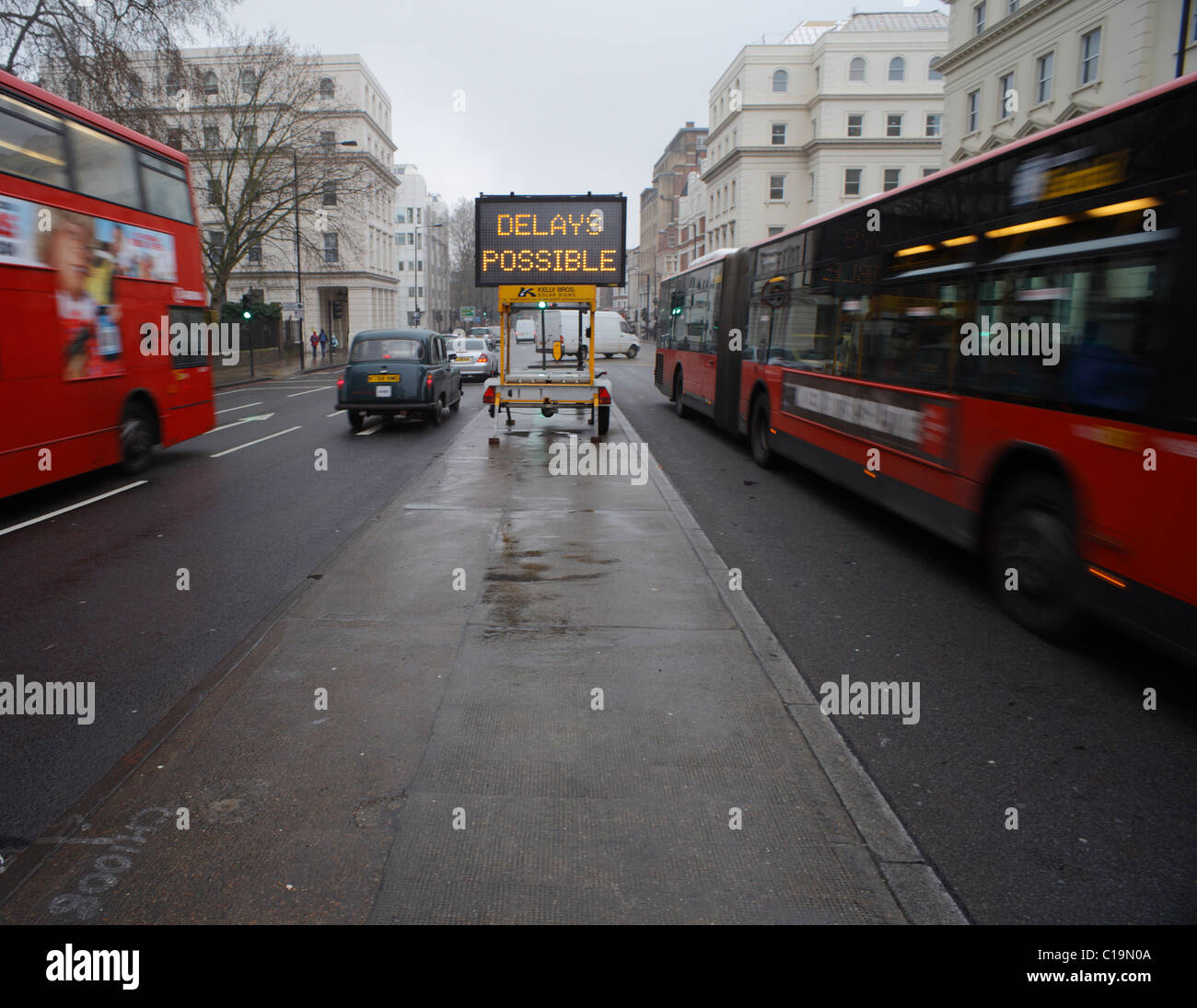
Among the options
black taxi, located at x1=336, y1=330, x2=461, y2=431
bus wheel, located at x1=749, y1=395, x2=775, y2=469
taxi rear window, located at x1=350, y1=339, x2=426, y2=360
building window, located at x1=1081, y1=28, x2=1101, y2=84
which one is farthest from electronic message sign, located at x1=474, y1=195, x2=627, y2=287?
building window, located at x1=1081, y1=28, x2=1101, y2=84

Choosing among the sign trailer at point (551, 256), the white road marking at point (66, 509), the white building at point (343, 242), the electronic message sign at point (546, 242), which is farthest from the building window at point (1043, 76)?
the white building at point (343, 242)

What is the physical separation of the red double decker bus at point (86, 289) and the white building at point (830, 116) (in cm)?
5546

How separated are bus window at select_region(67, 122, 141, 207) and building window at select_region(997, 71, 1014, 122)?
112ft

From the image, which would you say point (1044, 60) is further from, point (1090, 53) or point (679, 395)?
point (679, 395)

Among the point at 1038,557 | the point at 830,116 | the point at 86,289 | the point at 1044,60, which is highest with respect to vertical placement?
the point at 830,116

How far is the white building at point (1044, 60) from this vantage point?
2753 centimetres

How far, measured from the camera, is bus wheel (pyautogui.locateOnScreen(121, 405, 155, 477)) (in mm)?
11578

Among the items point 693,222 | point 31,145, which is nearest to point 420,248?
point 693,222

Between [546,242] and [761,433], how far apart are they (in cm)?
520

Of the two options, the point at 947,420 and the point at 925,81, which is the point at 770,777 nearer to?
the point at 947,420

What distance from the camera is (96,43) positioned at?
2386cm

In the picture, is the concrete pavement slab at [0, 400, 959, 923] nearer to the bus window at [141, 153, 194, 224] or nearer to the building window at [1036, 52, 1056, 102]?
the bus window at [141, 153, 194, 224]

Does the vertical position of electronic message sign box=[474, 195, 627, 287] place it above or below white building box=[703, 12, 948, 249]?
below
